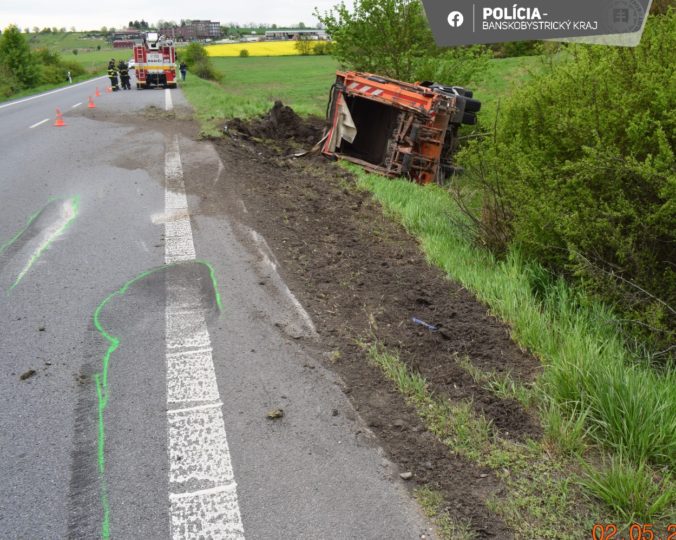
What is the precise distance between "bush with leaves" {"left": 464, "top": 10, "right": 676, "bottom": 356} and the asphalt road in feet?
7.41

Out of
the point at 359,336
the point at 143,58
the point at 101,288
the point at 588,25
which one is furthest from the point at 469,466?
the point at 143,58

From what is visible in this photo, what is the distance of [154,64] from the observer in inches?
1054

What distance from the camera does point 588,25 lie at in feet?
26.6

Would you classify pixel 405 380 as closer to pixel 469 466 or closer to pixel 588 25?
pixel 469 466

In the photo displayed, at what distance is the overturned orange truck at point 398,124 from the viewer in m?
8.80

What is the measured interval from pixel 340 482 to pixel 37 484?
1.51 meters

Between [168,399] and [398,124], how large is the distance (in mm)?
6997

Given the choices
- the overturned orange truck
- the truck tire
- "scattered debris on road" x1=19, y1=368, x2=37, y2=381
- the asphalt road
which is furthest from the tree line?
"scattered debris on road" x1=19, y1=368, x2=37, y2=381

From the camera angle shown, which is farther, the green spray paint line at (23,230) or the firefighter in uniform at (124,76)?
the firefighter in uniform at (124,76)

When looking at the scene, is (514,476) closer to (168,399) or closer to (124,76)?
(168,399)

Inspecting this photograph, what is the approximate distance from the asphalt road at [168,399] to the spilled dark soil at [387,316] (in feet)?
0.62

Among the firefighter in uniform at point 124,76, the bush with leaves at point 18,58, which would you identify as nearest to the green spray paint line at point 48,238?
the firefighter in uniform at point 124,76

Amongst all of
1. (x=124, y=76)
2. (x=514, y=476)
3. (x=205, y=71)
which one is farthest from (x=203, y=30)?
(x=514, y=476)

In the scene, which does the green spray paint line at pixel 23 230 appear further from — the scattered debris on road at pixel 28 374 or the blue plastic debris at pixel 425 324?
the blue plastic debris at pixel 425 324
